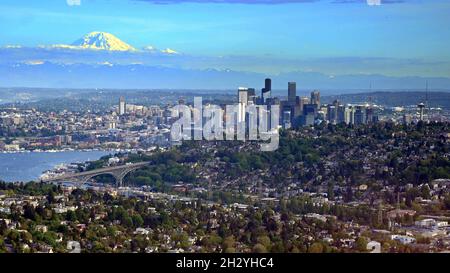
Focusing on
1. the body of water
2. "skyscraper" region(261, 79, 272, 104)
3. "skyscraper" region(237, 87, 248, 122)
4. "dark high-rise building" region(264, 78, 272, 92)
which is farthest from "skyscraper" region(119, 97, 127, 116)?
"dark high-rise building" region(264, 78, 272, 92)

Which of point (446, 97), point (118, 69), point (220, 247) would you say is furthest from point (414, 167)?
point (220, 247)

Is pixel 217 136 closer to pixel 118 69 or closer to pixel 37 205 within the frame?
pixel 118 69

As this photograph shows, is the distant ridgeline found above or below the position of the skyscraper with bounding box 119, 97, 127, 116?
above

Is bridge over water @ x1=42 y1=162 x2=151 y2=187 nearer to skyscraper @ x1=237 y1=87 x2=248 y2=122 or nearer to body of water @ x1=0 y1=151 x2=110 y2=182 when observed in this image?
body of water @ x1=0 y1=151 x2=110 y2=182

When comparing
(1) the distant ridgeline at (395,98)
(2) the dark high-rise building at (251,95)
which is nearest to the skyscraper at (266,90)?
(2) the dark high-rise building at (251,95)

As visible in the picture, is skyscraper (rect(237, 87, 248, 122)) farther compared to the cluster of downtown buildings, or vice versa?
the cluster of downtown buildings
